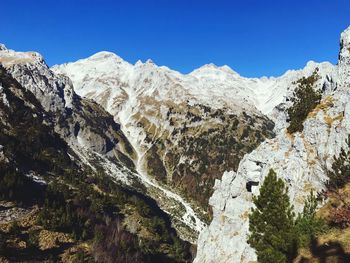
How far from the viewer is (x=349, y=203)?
55.1 m

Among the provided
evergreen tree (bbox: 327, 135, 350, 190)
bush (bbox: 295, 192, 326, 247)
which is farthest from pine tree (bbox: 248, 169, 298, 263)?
evergreen tree (bbox: 327, 135, 350, 190)

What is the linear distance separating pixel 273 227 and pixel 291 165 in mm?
22854

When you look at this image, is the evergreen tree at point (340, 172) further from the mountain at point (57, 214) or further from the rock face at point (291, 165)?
Answer: the mountain at point (57, 214)

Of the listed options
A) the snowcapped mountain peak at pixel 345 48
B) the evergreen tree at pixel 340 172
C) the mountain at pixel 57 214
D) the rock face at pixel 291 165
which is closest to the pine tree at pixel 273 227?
the evergreen tree at pixel 340 172

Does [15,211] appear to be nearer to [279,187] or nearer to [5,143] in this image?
[5,143]

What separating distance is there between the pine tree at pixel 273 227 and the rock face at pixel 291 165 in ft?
39.9

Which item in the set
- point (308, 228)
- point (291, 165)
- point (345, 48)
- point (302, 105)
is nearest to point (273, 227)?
point (308, 228)

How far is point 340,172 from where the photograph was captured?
206ft

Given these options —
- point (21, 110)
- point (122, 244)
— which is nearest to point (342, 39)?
point (122, 244)

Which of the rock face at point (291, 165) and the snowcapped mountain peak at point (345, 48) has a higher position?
the snowcapped mountain peak at point (345, 48)

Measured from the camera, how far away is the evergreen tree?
200 ft

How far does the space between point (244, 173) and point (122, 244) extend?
143 feet

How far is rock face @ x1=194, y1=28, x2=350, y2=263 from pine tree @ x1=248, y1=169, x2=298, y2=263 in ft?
39.9

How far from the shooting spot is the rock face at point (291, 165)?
6956 cm
